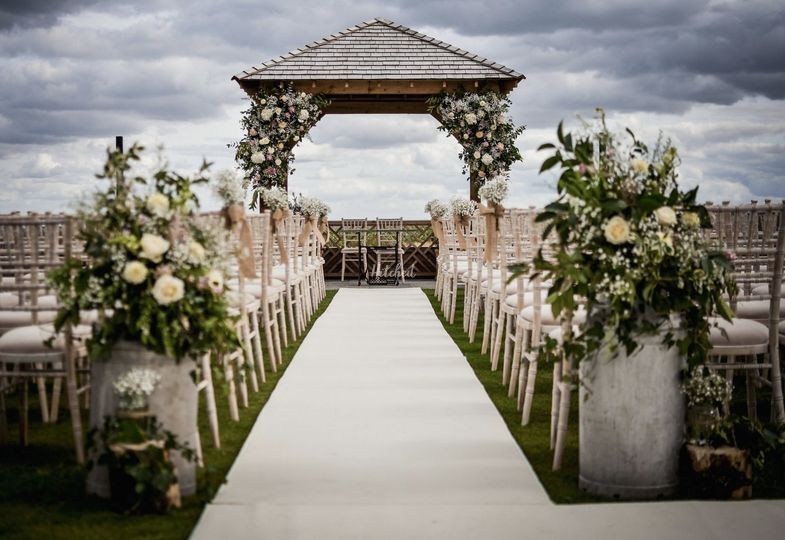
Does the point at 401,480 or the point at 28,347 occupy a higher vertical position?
the point at 28,347

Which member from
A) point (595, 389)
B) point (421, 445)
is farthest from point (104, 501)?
point (595, 389)

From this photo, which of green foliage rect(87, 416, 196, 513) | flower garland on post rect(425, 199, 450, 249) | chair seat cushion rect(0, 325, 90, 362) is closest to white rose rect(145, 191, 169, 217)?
green foliage rect(87, 416, 196, 513)

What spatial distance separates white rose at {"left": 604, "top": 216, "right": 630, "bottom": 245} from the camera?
3479mm

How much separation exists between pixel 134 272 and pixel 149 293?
0.39ft

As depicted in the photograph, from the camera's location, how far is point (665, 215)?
3.52 m

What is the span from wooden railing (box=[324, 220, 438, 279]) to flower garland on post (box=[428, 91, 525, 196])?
6.03 feet

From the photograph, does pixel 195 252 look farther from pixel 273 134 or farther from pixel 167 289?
pixel 273 134

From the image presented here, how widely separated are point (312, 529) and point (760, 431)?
1947 millimetres

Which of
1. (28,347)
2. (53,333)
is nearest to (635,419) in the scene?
(53,333)

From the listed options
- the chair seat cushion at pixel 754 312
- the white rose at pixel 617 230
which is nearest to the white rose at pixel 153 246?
the white rose at pixel 617 230

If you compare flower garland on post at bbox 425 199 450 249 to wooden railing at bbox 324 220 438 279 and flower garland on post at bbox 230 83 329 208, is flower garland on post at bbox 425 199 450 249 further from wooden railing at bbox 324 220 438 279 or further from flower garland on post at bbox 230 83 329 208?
wooden railing at bbox 324 220 438 279

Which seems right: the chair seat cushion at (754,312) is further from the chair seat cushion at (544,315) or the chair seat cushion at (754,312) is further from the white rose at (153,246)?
the white rose at (153,246)

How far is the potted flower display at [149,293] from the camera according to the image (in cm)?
352

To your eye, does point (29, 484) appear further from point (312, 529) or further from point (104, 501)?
point (312, 529)
